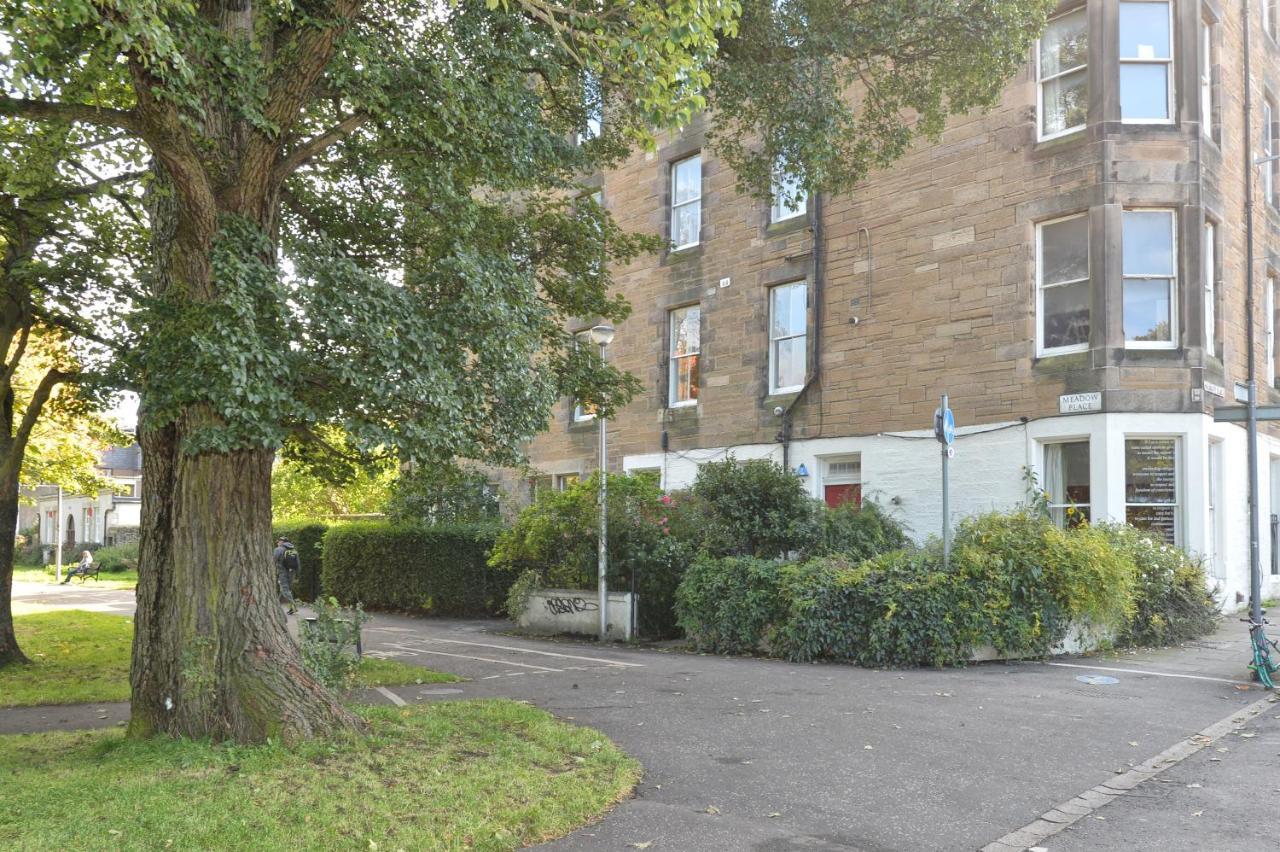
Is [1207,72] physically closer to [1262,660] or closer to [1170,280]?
[1170,280]

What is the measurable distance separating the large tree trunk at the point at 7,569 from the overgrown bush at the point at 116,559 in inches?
1147

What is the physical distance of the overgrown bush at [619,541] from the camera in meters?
16.2

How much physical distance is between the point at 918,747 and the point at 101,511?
2223 inches

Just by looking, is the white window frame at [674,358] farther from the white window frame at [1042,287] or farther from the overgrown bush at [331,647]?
the overgrown bush at [331,647]

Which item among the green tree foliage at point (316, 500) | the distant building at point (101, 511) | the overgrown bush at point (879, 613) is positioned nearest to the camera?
the overgrown bush at point (879, 613)

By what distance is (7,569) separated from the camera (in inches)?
515

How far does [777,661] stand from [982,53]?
24.7 feet

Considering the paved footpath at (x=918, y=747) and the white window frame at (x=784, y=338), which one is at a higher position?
the white window frame at (x=784, y=338)

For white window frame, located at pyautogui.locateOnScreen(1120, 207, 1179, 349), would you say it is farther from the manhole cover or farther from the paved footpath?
the manhole cover

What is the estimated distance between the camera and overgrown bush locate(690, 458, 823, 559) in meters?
15.4

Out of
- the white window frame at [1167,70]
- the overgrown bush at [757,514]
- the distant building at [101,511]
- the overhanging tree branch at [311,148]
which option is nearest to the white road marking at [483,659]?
the overgrown bush at [757,514]

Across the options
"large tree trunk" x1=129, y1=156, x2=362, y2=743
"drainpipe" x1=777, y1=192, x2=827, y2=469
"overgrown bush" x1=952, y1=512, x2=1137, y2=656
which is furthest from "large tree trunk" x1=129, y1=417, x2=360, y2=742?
"drainpipe" x1=777, y1=192, x2=827, y2=469

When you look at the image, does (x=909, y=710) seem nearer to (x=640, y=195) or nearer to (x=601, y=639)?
(x=601, y=639)

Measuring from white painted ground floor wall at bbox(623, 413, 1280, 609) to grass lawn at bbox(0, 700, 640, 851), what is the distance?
1047cm
